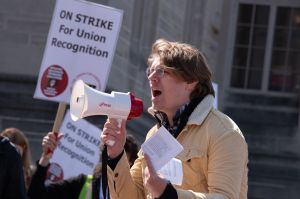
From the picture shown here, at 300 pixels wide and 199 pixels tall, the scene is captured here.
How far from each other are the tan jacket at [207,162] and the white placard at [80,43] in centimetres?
361

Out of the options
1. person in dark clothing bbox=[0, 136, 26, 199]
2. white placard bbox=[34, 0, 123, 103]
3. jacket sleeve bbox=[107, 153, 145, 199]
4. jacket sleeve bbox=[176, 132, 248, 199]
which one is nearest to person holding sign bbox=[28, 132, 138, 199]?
white placard bbox=[34, 0, 123, 103]

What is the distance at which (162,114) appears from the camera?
178 inches

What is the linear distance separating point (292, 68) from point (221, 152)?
13.9 m

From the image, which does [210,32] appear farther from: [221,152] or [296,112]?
[221,152]

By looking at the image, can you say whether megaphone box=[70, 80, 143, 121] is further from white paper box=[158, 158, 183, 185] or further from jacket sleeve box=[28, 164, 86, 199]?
jacket sleeve box=[28, 164, 86, 199]

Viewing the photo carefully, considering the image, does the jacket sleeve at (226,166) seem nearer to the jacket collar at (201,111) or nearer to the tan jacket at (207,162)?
the tan jacket at (207,162)

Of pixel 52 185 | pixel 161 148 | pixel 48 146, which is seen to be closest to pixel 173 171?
pixel 161 148

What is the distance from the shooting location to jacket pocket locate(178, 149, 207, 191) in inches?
173

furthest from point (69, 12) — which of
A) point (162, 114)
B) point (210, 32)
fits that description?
point (210, 32)

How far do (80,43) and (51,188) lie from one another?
1.13 m

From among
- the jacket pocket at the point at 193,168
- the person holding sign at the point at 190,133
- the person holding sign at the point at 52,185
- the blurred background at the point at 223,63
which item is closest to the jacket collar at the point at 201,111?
the person holding sign at the point at 190,133

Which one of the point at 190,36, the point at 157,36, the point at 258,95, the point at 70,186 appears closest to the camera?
the point at 70,186

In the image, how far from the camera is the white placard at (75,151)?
9.45 m

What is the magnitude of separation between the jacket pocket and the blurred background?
753 centimetres
